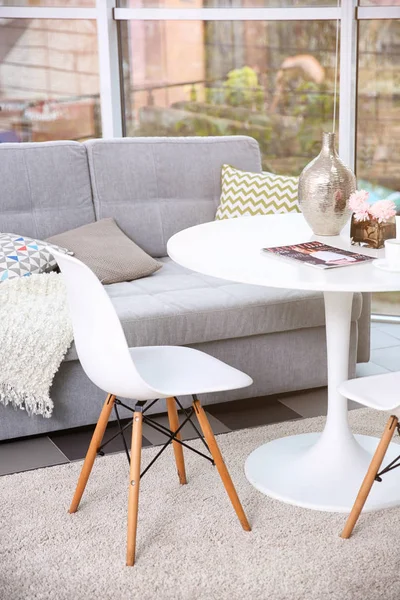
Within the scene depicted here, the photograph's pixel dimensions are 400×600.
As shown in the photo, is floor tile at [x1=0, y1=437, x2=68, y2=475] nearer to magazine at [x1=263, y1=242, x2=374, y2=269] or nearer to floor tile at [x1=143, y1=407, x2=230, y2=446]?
floor tile at [x1=143, y1=407, x2=230, y2=446]

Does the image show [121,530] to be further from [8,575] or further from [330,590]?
[330,590]

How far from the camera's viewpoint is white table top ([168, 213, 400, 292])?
208 cm

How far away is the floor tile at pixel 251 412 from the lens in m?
3.01

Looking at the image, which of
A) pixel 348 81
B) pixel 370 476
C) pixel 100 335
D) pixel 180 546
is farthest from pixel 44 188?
A: pixel 370 476

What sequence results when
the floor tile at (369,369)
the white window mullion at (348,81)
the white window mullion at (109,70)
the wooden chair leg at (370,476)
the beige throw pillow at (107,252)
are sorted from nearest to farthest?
the wooden chair leg at (370,476)
the beige throw pillow at (107,252)
the floor tile at (369,369)
the white window mullion at (348,81)
the white window mullion at (109,70)

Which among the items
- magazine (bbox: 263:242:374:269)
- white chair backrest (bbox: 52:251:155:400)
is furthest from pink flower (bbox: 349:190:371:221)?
white chair backrest (bbox: 52:251:155:400)

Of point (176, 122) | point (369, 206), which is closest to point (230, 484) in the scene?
point (369, 206)

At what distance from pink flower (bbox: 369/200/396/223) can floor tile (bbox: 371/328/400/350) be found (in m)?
1.47

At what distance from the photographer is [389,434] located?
2111mm

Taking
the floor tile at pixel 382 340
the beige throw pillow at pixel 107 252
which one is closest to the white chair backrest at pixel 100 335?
the beige throw pillow at pixel 107 252

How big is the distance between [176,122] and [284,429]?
2.17 m

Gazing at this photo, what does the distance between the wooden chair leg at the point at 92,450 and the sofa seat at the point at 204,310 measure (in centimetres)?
54

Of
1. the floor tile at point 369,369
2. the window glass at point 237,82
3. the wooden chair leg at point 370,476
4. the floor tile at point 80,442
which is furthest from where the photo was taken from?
the window glass at point 237,82

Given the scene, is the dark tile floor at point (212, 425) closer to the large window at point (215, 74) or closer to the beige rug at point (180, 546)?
the beige rug at point (180, 546)
